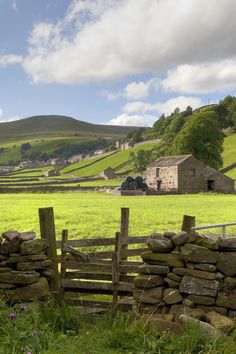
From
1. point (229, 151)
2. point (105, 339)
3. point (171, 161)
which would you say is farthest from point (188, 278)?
point (229, 151)

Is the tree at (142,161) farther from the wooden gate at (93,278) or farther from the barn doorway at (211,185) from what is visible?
the wooden gate at (93,278)

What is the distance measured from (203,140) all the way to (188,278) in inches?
2649

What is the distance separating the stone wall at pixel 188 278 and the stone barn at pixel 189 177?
5448 centimetres

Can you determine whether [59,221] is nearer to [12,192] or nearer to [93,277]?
[93,277]

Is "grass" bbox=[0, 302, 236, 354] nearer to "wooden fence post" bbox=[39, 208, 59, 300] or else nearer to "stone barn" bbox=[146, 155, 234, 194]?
"wooden fence post" bbox=[39, 208, 59, 300]

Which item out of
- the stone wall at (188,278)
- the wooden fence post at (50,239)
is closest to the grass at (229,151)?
the wooden fence post at (50,239)

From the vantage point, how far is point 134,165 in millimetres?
129250

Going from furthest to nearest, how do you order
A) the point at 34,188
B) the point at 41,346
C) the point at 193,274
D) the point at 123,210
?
1. the point at 34,188
2. the point at 123,210
3. the point at 193,274
4. the point at 41,346

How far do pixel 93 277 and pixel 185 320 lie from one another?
247 centimetres

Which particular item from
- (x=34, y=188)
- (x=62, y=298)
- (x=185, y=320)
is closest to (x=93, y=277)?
(x=62, y=298)

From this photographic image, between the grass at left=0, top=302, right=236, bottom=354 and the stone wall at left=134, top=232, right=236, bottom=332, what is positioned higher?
the stone wall at left=134, top=232, right=236, bottom=332

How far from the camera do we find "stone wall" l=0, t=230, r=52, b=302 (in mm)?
8141

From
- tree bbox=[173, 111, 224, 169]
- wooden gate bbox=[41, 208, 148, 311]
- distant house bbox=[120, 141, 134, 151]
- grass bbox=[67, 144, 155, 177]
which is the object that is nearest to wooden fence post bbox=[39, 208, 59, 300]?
wooden gate bbox=[41, 208, 148, 311]

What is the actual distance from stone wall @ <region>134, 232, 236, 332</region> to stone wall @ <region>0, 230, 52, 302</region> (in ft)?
6.41
